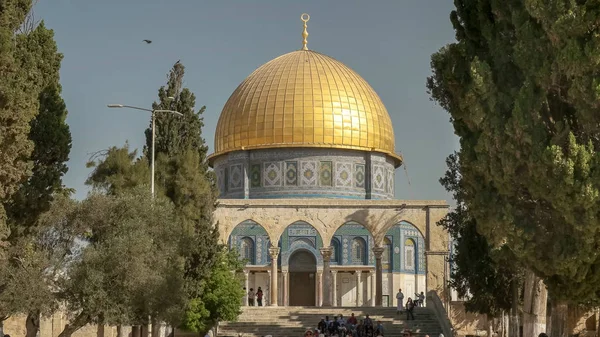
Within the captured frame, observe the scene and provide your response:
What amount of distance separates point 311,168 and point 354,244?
4.10 meters

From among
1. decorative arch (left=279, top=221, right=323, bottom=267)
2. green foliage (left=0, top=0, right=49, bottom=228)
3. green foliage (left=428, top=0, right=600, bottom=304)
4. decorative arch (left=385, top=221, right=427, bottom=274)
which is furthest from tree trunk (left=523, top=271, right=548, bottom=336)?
decorative arch (left=385, top=221, right=427, bottom=274)

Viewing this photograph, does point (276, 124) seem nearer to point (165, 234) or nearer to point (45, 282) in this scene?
point (165, 234)

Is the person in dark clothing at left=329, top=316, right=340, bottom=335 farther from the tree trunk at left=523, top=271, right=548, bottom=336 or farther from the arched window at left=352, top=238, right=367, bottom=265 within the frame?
the arched window at left=352, top=238, right=367, bottom=265

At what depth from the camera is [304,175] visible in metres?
42.2

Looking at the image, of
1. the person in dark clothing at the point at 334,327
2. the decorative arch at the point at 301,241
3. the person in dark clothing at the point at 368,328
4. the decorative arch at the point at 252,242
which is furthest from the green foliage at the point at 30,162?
Answer: the decorative arch at the point at 301,241

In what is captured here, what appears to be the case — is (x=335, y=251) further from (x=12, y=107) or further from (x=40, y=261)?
(x=12, y=107)

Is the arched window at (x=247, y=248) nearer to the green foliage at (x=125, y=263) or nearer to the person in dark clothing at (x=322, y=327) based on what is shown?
the person in dark clothing at (x=322, y=327)

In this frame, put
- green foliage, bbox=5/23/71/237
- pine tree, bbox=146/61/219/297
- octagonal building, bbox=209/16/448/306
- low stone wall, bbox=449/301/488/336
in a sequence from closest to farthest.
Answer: green foliage, bbox=5/23/71/237 → pine tree, bbox=146/61/219/297 → low stone wall, bbox=449/301/488/336 → octagonal building, bbox=209/16/448/306

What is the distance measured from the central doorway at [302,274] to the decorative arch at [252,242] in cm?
119

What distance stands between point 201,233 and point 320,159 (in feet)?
56.0

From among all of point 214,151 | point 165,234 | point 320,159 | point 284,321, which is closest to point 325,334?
point 284,321

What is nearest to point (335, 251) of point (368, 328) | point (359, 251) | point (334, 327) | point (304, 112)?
point (359, 251)

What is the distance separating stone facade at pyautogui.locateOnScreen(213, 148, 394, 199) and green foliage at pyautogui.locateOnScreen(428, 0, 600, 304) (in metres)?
23.9

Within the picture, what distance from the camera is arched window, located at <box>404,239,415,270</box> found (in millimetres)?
44875
